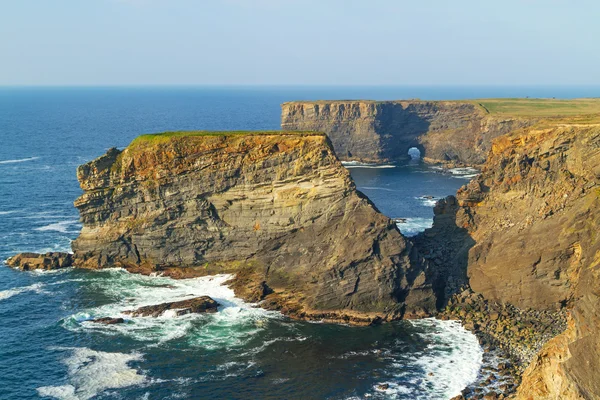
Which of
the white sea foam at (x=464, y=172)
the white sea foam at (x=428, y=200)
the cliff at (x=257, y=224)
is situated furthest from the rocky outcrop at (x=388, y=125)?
the cliff at (x=257, y=224)

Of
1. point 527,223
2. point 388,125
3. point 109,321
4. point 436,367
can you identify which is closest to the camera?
point 436,367

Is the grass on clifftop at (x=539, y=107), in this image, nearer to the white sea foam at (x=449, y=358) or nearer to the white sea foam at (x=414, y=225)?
the white sea foam at (x=414, y=225)

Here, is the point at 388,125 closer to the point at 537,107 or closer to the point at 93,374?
the point at 537,107

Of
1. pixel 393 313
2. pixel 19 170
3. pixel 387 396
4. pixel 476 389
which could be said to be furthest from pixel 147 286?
pixel 19 170

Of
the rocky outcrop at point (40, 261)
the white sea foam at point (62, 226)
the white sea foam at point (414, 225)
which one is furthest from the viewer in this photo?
the white sea foam at point (62, 226)

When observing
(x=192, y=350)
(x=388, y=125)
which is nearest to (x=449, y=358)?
(x=192, y=350)

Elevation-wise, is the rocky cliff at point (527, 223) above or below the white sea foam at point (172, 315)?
above
